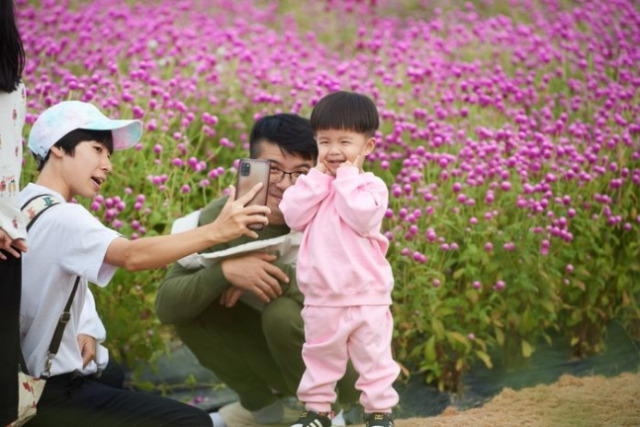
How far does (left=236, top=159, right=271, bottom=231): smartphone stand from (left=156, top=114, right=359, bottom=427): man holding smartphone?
256 millimetres

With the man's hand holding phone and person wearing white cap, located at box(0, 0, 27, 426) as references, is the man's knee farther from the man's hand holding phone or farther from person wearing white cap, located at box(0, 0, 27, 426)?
person wearing white cap, located at box(0, 0, 27, 426)

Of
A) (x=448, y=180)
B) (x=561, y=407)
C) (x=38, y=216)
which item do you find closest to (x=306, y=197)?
(x=38, y=216)

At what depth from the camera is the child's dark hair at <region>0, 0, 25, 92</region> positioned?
102 inches

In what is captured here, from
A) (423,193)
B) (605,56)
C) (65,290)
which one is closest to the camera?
(65,290)

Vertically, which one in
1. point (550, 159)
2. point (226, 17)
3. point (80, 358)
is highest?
point (226, 17)

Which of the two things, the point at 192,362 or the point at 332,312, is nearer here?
the point at 332,312

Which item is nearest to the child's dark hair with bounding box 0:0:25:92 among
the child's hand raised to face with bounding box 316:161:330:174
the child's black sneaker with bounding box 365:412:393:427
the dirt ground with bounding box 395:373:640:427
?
the child's hand raised to face with bounding box 316:161:330:174

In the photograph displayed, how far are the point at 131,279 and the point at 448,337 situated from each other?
1355mm

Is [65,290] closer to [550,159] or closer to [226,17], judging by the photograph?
[550,159]

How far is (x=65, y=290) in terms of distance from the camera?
2912 millimetres

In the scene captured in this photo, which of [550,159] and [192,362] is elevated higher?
[550,159]

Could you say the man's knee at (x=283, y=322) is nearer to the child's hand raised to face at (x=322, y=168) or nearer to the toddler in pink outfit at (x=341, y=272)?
the toddler in pink outfit at (x=341, y=272)

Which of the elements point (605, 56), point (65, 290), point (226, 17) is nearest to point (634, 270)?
point (605, 56)

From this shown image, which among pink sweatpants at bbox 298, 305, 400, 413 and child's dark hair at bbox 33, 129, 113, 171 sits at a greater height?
child's dark hair at bbox 33, 129, 113, 171
